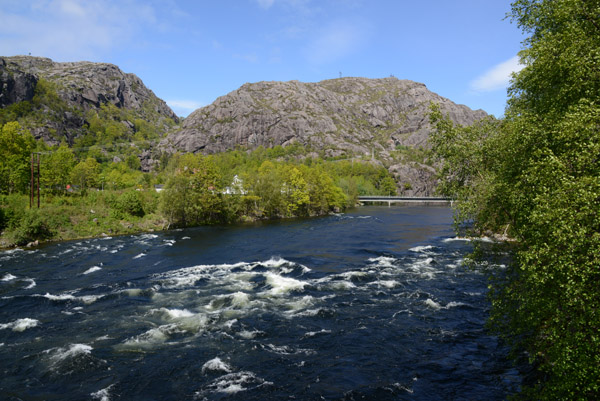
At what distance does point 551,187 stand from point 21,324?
3157 centimetres

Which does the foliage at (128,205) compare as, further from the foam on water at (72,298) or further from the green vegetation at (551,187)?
the green vegetation at (551,187)

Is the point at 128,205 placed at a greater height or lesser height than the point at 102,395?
greater

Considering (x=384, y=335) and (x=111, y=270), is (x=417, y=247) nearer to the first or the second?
(x=384, y=335)

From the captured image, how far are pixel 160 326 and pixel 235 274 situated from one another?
1362 centimetres

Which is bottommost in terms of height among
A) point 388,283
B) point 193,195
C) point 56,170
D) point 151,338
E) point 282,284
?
point 151,338

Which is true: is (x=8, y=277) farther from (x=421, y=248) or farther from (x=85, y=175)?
(x=85, y=175)

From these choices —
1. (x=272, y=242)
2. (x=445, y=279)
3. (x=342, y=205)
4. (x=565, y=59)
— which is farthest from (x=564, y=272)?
(x=342, y=205)

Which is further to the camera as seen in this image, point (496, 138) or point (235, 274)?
point (235, 274)

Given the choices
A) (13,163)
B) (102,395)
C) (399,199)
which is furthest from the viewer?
(399,199)

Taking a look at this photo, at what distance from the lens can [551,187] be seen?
11.6m

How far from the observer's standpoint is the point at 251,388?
55.8 ft

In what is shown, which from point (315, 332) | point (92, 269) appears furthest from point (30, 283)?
point (315, 332)

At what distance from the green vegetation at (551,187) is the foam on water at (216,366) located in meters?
13.6

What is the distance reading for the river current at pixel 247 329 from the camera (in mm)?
17266
